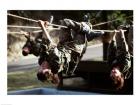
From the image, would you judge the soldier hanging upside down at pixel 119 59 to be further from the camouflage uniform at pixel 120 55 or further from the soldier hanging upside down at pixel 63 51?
the soldier hanging upside down at pixel 63 51

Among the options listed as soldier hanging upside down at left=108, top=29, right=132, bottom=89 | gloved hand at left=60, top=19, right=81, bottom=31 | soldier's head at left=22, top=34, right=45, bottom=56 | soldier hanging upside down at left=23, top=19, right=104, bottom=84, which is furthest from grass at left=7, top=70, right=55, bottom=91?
soldier hanging upside down at left=108, top=29, right=132, bottom=89

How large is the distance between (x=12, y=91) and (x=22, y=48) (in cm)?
35

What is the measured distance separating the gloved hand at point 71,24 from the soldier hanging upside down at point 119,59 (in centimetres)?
30

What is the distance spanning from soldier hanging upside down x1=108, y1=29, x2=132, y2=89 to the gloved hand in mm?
302

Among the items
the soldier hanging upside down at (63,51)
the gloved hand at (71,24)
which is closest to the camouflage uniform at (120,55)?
the soldier hanging upside down at (63,51)

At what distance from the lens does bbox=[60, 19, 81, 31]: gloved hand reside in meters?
3.56

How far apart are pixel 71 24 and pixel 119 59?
48cm

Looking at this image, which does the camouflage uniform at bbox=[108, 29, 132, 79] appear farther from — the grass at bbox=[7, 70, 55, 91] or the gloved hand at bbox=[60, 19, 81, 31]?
the grass at bbox=[7, 70, 55, 91]

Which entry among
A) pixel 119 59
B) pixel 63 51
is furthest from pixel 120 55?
pixel 63 51

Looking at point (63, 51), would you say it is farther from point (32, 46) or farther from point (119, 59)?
point (119, 59)
